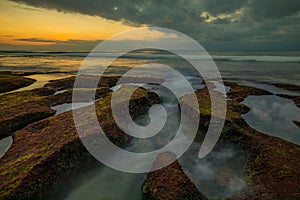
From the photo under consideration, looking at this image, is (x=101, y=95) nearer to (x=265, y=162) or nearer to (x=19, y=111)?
(x=19, y=111)

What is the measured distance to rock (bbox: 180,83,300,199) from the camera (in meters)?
7.41

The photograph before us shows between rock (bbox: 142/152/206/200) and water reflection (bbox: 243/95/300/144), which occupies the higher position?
rock (bbox: 142/152/206/200)

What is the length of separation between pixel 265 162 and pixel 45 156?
31.7ft

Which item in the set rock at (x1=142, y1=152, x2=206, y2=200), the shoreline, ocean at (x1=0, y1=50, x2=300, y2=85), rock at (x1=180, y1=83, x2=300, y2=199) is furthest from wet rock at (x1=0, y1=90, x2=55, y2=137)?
ocean at (x1=0, y1=50, x2=300, y2=85)

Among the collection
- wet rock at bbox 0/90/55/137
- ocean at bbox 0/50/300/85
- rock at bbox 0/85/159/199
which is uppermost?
rock at bbox 0/85/159/199

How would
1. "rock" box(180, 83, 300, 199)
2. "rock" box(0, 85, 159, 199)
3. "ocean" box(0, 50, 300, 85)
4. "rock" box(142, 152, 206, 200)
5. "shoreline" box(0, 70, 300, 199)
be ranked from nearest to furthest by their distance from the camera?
1. "rock" box(142, 152, 206, 200)
2. "rock" box(180, 83, 300, 199)
3. "rock" box(0, 85, 159, 199)
4. "shoreline" box(0, 70, 300, 199)
5. "ocean" box(0, 50, 300, 85)

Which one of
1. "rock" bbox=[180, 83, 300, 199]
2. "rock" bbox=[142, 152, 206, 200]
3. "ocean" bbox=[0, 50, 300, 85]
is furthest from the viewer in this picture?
"ocean" bbox=[0, 50, 300, 85]

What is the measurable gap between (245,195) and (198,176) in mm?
1930

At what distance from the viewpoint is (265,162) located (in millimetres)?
9227

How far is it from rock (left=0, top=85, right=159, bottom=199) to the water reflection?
9.49 m

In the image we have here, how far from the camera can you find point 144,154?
1097 centimetres

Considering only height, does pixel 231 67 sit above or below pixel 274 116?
below

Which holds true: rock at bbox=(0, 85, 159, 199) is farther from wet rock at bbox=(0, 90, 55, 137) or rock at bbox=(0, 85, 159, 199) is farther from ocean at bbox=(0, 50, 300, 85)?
ocean at bbox=(0, 50, 300, 85)

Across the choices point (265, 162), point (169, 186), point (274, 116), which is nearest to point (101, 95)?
point (274, 116)
